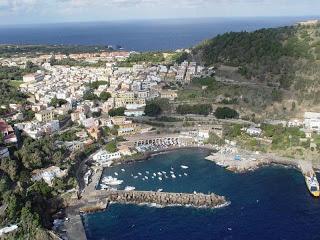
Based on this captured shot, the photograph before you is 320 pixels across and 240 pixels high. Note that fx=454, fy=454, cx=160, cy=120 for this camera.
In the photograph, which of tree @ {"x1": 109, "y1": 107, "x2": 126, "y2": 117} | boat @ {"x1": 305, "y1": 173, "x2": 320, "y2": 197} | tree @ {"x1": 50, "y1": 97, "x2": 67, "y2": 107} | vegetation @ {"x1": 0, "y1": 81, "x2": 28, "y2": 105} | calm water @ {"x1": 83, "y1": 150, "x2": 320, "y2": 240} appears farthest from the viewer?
vegetation @ {"x1": 0, "y1": 81, "x2": 28, "y2": 105}

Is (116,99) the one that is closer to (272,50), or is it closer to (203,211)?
(272,50)

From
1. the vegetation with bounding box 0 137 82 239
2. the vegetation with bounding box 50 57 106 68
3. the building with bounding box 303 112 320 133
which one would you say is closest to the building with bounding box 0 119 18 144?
the vegetation with bounding box 0 137 82 239

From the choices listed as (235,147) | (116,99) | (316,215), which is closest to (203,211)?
(316,215)

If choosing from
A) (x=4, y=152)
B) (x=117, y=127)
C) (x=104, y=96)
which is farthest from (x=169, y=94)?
(x=4, y=152)

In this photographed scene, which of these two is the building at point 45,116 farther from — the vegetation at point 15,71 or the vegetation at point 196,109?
the vegetation at point 15,71

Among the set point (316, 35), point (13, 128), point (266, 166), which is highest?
point (316, 35)

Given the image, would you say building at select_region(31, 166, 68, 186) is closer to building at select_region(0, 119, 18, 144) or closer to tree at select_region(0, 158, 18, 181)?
tree at select_region(0, 158, 18, 181)
